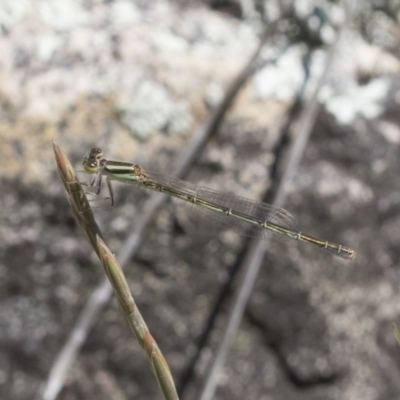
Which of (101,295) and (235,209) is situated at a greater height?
(235,209)

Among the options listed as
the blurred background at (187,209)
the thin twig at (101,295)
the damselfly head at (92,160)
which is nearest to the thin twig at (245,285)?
the blurred background at (187,209)

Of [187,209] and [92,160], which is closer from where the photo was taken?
[92,160]

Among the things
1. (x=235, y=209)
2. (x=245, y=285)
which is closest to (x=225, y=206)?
(x=235, y=209)

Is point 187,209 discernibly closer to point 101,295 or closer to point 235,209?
point 235,209

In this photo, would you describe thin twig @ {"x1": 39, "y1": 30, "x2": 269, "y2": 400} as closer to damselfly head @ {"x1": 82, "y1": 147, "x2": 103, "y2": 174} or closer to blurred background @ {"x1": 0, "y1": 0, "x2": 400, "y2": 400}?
blurred background @ {"x1": 0, "y1": 0, "x2": 400, "y2": 400}

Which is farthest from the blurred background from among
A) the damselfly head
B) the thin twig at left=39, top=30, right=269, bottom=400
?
the damselfly head

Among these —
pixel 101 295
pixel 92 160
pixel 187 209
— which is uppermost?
pixel 187 209
